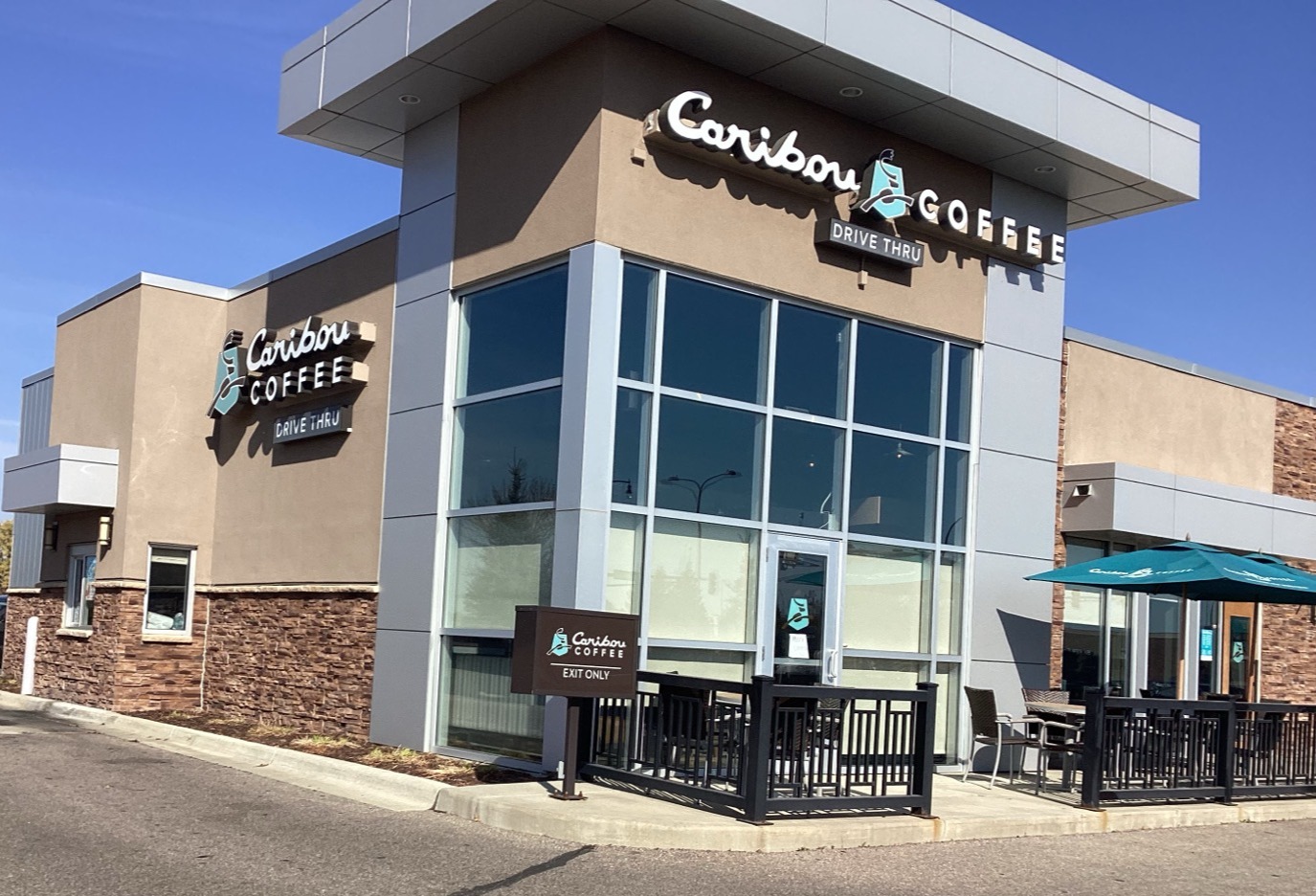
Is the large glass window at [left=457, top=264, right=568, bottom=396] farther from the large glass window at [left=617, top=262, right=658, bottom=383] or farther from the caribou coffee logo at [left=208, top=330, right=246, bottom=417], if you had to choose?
the caribou coffee logo at [left=208, top=330, right=246, bottom=417]

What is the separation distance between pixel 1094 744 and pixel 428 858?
665 cm

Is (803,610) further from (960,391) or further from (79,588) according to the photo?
(79,588)

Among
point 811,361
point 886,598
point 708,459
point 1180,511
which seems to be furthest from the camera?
point 1180,511

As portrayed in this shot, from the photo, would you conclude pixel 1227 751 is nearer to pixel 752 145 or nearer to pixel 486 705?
pixel 486 705

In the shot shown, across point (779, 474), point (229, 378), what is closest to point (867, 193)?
point (779, 474)

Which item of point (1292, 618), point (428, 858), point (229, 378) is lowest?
point (428, 858)

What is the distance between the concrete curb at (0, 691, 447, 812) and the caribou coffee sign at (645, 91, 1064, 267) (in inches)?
261

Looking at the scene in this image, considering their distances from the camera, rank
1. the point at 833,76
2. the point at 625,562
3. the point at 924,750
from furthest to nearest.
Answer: the point at 833,76
the point at 625,562
the point at 924,750

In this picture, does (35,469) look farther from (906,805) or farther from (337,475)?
(906,805)

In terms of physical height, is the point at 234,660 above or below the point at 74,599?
below

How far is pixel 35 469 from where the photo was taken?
816 inches

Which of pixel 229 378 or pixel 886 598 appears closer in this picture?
pixel 886 598

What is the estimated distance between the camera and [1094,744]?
12844 mm

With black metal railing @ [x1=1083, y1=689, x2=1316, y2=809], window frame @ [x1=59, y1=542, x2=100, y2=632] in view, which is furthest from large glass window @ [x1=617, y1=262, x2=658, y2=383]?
window frame @ [x1=59, y1=542, x2=100, y2=632]
